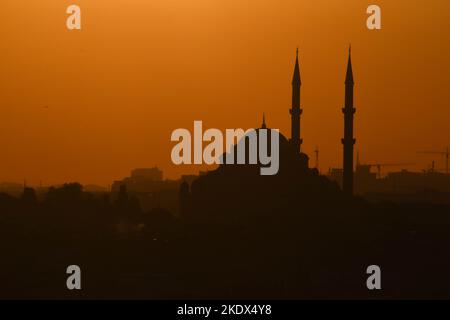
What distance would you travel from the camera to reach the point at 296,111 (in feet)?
156

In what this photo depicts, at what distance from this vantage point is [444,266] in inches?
1743

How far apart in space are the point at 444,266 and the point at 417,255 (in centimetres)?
109

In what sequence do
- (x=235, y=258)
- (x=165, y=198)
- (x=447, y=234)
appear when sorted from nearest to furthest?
(x=235, y=258), (x=447, y=234), (x=165, y=198)

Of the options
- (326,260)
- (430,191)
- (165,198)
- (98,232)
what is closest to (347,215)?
(326,260)

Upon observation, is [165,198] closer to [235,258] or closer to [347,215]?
[347,215]

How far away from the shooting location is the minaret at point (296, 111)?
47688mm

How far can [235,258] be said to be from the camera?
140 ft

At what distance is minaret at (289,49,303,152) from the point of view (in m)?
47.7
